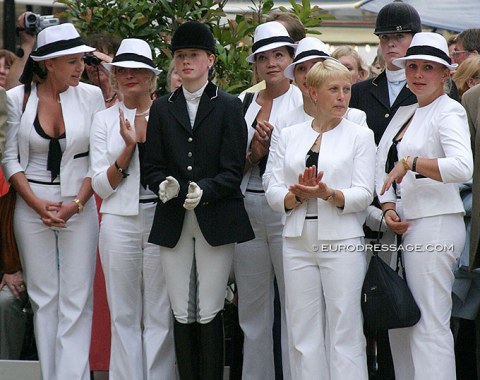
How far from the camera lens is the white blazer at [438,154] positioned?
20.2ft

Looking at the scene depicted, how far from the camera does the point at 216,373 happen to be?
6.84 meters

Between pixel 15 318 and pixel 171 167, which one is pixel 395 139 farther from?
pixel 15 318

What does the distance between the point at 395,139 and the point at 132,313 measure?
2.12 metres

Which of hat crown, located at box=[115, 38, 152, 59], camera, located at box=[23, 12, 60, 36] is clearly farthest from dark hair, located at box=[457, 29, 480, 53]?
camera, located at box=[23, 12, 60, 36]

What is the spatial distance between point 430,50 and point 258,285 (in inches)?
77.9

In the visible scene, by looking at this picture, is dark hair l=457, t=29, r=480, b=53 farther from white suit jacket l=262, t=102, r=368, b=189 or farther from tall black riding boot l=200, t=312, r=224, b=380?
tall black riding boot l=200, t=312, r=224, b=380

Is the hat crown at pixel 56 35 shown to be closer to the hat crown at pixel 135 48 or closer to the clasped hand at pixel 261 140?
the hat crown at pixel 135 48

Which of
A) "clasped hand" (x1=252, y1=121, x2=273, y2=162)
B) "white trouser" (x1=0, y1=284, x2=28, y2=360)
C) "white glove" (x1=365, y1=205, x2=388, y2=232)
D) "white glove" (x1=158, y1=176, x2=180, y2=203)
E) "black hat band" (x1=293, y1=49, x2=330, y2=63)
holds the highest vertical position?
"black hat band" (x1=293, y1=49, x2=330, y2=63)

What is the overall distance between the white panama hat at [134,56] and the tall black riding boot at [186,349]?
176 cm

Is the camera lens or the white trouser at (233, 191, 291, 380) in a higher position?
the camera lens

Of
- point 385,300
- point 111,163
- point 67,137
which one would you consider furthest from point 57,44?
point 385,300

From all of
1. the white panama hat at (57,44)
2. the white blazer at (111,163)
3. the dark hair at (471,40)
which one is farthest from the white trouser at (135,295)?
the dark hair at (471,40)

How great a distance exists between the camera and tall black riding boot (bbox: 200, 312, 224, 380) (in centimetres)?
682

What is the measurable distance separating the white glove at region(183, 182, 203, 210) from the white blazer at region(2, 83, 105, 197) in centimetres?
102
